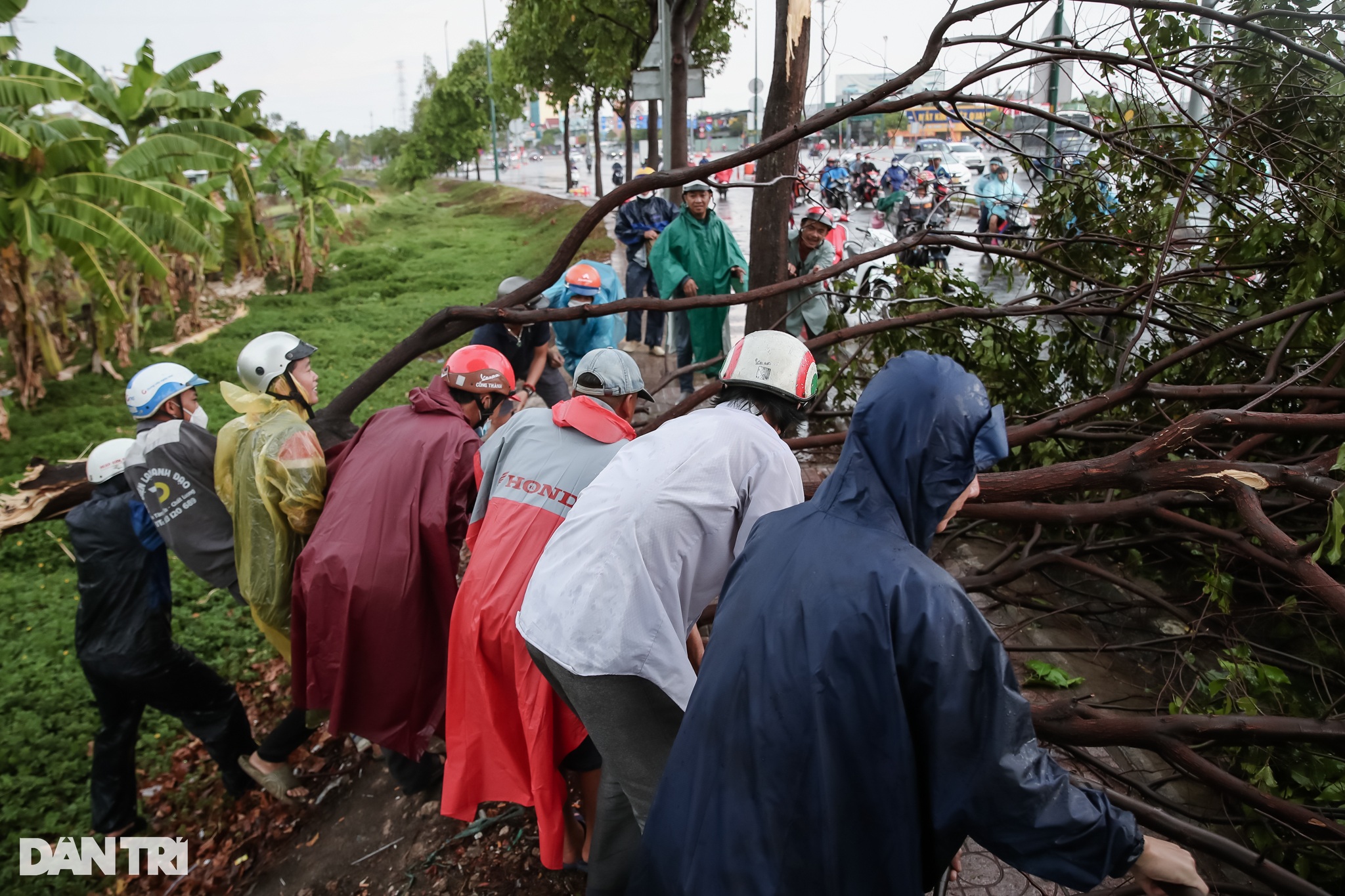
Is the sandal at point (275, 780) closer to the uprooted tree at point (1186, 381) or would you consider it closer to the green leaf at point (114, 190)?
A: the uprooted tree at point (1186, 381)

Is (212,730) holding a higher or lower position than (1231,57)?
lower

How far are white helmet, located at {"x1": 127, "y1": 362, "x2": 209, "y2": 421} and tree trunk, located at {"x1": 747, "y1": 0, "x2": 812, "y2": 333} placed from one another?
2.95m

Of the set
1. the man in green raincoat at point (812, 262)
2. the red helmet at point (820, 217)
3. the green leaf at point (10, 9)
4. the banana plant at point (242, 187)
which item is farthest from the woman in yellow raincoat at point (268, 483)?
the banana plant at point (242, 187)

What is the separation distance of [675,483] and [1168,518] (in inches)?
68.2

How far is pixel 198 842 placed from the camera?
11.6 feet

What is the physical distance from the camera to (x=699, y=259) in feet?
21.4

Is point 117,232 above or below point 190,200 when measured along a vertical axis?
below

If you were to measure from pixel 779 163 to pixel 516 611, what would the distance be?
13.1 ft

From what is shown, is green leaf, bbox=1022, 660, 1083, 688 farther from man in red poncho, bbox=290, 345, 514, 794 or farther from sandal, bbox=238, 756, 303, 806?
sandal, bbox=238, 756, 303, 806

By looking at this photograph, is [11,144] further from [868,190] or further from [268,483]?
[868,190]

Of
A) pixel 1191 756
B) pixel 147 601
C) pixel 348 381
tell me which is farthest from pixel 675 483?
pixel 348 381

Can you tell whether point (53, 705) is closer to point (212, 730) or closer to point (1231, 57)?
point (212, 730)

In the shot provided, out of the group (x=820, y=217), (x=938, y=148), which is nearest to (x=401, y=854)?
(x=820, y=217)

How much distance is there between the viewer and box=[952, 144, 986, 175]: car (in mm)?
23734
